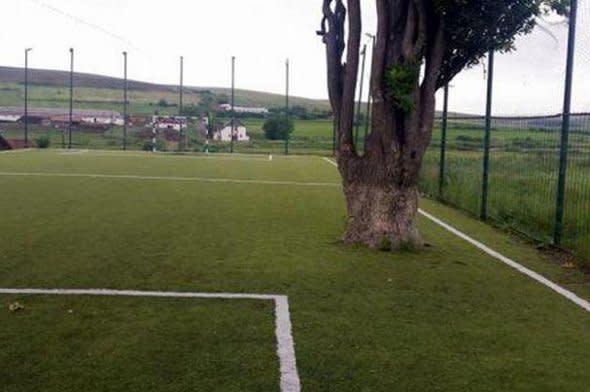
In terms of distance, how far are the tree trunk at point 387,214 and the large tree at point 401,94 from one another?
0.5 inches

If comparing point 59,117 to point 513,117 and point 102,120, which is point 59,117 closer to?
point 102,120

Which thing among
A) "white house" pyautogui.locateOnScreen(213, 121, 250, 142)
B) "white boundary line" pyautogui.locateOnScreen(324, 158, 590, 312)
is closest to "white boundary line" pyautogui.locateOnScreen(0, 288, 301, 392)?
"white boundary line" pyautogui.locateOnScreen(324, 158, 590, 312)

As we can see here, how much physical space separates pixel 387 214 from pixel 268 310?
11.8 feet

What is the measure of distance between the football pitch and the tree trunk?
25 centimetres

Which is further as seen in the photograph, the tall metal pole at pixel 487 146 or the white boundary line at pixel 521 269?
the tall metal pole at pixel 487 146

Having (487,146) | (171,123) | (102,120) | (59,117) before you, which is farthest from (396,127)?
(102,120)

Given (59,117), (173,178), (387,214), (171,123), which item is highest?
(59,117)

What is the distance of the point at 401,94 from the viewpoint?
31.9ft

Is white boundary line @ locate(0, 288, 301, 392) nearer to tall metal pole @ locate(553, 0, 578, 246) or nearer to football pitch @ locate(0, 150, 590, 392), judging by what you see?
football pitch @ locate(0, 150, 590, 392)

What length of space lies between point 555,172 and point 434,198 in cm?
746

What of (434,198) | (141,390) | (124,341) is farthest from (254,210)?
(141,390)

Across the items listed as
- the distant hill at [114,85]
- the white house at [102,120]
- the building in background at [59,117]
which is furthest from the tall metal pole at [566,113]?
the distant hill at [114,85]

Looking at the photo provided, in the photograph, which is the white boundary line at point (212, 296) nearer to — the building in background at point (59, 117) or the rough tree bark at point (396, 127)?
the rough tree bark at point (396, 127)

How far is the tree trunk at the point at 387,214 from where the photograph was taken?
9984 millimetres
